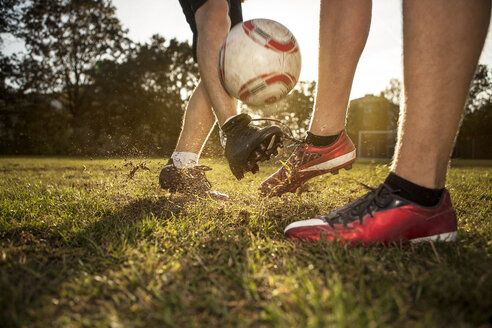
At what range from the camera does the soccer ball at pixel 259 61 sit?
1.98 meters

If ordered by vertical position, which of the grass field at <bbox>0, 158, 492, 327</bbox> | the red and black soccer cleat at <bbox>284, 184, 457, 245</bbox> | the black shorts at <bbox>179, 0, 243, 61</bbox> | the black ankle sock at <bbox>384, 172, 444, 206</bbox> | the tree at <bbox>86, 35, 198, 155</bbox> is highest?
the tree at <bbox>86, 35, 198, 155</bbox>

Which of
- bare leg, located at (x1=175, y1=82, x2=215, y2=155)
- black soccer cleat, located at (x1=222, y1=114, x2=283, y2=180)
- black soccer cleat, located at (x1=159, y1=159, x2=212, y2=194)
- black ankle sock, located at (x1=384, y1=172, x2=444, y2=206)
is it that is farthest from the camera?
bare leg, located at (x1=175, y1=82, x2=215, y2=155)

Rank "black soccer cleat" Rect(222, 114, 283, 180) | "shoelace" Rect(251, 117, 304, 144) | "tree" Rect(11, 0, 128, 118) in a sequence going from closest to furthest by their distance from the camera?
"black soccer cleat" Rect(222, 114, 283, 180)
"shoelace" Rect(251, 117, 304, 144)
"tree" Rect(11, 0, 128, 118)

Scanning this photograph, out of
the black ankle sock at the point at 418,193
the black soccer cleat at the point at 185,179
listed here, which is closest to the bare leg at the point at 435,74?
the black ankle sock at the point at 418,193

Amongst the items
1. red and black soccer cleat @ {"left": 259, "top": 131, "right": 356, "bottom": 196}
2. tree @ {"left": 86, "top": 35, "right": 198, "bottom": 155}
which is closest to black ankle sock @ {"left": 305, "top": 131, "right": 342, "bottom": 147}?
red and black soccer cleat @ {"left": 259, "top": 131, "right": 356, "bottom": 196}

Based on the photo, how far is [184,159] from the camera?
2873 mm

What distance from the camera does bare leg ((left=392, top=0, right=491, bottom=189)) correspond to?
1.32 metres

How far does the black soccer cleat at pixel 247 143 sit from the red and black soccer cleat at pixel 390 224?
2.20 ft

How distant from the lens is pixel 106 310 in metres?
0.88

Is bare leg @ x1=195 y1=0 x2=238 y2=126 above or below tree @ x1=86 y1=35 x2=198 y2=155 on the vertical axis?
below

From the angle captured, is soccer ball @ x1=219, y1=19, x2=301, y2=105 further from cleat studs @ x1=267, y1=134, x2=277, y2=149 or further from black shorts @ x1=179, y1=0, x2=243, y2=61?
black shorts @ x1=179, y1=0, x2=243, y2=61

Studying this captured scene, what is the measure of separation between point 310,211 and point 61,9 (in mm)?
31119

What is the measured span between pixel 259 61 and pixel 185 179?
1246 millimetres

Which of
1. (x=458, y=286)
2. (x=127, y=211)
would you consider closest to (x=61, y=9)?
(x=127, y=211)
